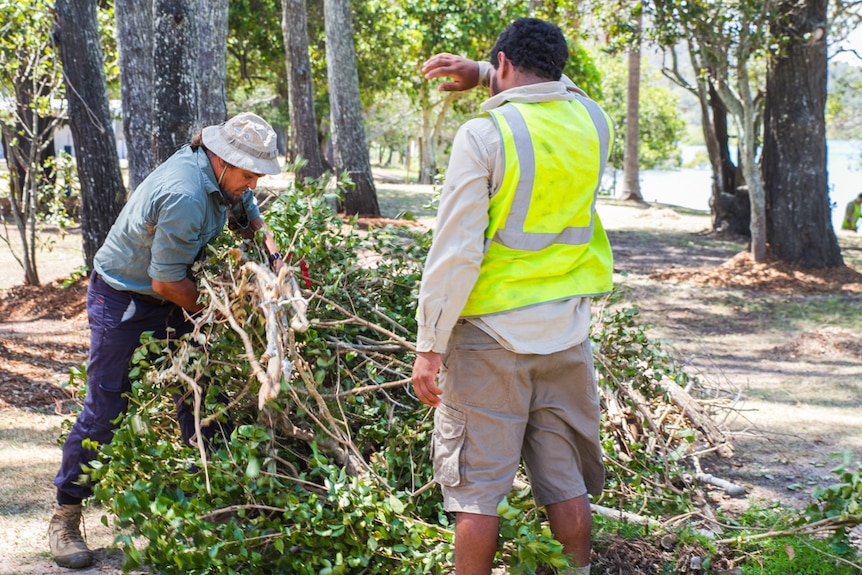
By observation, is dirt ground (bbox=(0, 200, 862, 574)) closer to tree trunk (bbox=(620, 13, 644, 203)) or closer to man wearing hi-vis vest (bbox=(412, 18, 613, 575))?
man wearing hi-vis vest (bbox=(412, 18, 613, 575))

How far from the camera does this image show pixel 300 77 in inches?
640

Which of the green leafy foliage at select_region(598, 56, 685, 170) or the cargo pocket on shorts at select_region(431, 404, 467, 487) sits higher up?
the green leafy foliage at select_region(598, 56, 685, 170)

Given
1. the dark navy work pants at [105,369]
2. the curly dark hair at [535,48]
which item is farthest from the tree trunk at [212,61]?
the curly dark hair at [535,48]

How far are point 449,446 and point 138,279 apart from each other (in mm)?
1581

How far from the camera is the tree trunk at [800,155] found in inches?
480

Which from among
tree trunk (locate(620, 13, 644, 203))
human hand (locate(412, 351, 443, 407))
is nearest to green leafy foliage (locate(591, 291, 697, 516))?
human hand (locate(412, 351, 443, 407))

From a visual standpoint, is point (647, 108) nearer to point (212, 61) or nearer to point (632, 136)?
point (632, 136)

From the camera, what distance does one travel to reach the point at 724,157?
1806cm

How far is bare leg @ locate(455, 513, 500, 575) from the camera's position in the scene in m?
3.03

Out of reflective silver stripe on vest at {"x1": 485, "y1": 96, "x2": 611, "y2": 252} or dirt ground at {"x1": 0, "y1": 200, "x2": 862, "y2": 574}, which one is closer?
reflective silver stripe on vest at {"x1": 485, "y1": 96, "x2": 611, "y2": 252}

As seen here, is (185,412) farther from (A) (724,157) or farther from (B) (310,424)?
(A) (724,157)

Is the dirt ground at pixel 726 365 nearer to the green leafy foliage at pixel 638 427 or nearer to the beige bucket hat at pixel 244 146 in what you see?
the green leafy foliage at pixel 638 427

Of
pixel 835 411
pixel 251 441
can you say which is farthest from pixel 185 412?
pixel 835 411

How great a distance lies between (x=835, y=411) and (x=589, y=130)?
4231 millimetres
